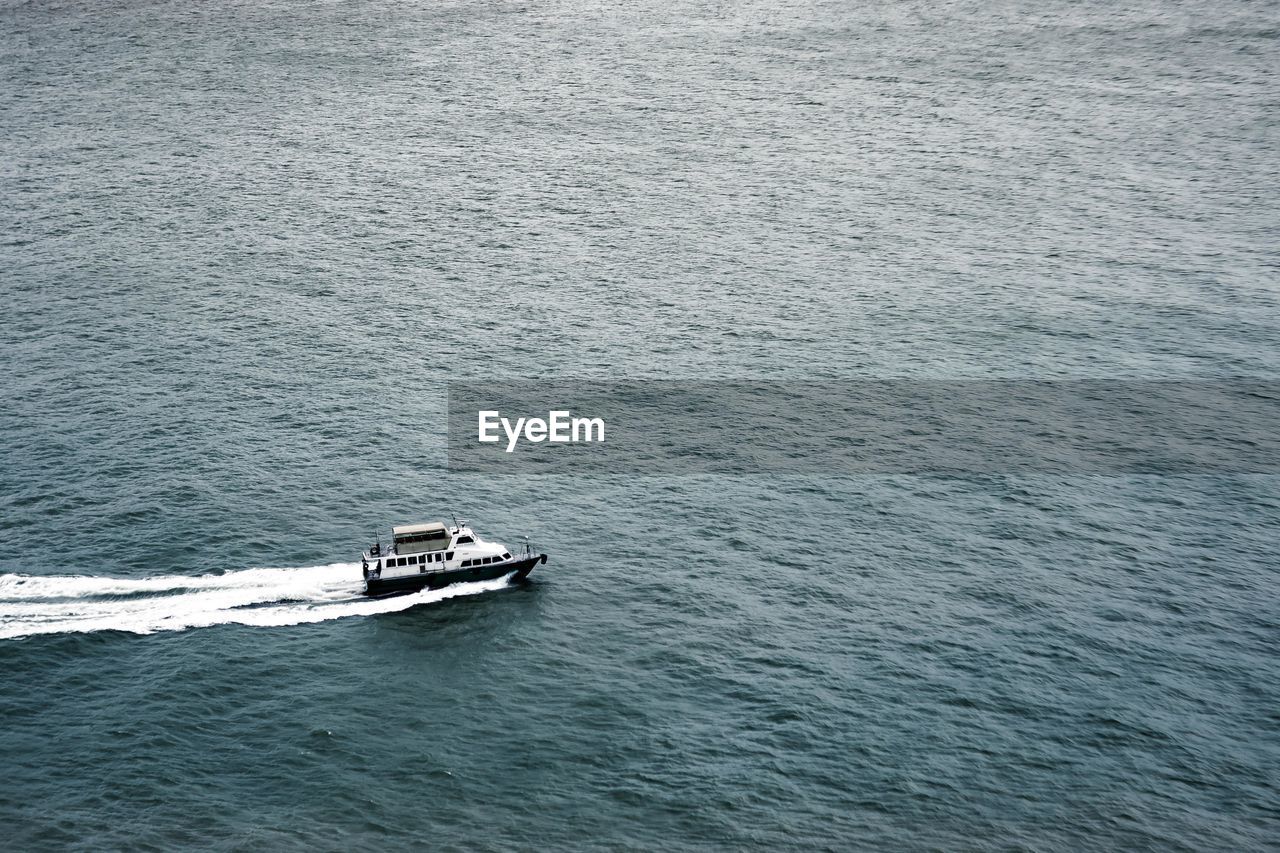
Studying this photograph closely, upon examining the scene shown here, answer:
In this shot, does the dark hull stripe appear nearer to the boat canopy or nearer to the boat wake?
→ the boat wake

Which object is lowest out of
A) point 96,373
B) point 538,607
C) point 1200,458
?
point 538,607

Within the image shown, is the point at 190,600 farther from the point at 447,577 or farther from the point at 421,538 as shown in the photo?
the point at 447,577

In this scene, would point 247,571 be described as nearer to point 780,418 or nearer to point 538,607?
point 538,607

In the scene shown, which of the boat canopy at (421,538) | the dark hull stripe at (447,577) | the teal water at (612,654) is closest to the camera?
the teal water at (612,654)

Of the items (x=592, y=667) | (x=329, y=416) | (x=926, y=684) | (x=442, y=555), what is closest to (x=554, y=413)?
(x=329, y=416)

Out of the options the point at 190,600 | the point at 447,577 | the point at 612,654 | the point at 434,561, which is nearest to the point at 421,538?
the point at 434,561

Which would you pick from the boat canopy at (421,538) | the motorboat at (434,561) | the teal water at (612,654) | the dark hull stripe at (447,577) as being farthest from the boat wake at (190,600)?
the boat canopy at (421,538)

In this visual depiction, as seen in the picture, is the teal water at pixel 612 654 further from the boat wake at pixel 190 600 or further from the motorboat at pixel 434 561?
the motorboat at pixel 434 561

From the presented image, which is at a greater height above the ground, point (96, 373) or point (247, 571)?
point (96, 373)
